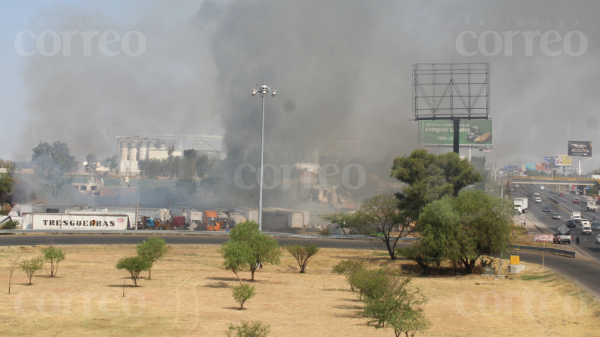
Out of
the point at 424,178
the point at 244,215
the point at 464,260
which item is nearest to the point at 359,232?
the point at 244,215

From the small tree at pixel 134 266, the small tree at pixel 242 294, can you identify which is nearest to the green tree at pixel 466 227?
the small tree at pixel 242 294

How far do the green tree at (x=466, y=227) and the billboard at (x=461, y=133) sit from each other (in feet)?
106

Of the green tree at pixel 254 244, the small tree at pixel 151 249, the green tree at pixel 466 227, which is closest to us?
the small tree at pixel 151 249

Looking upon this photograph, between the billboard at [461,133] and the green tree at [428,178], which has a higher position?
the billboard at [461,133]

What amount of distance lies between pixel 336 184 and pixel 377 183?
6.90m

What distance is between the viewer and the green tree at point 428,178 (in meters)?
38.8

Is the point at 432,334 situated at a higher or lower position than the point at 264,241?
lower

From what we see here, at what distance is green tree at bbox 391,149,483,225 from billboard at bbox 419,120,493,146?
22.9 meters

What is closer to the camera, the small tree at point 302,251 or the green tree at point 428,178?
the small tree at point 302,251

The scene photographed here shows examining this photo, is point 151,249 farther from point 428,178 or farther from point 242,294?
point 428,178

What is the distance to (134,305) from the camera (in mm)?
18375

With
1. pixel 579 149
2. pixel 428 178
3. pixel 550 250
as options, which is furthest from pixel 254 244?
pixel 579 149

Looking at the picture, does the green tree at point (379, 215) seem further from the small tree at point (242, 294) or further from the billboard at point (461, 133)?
the billboard at point (461, 133)

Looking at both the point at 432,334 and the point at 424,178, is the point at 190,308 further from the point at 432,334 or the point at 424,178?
the point at 424,178
